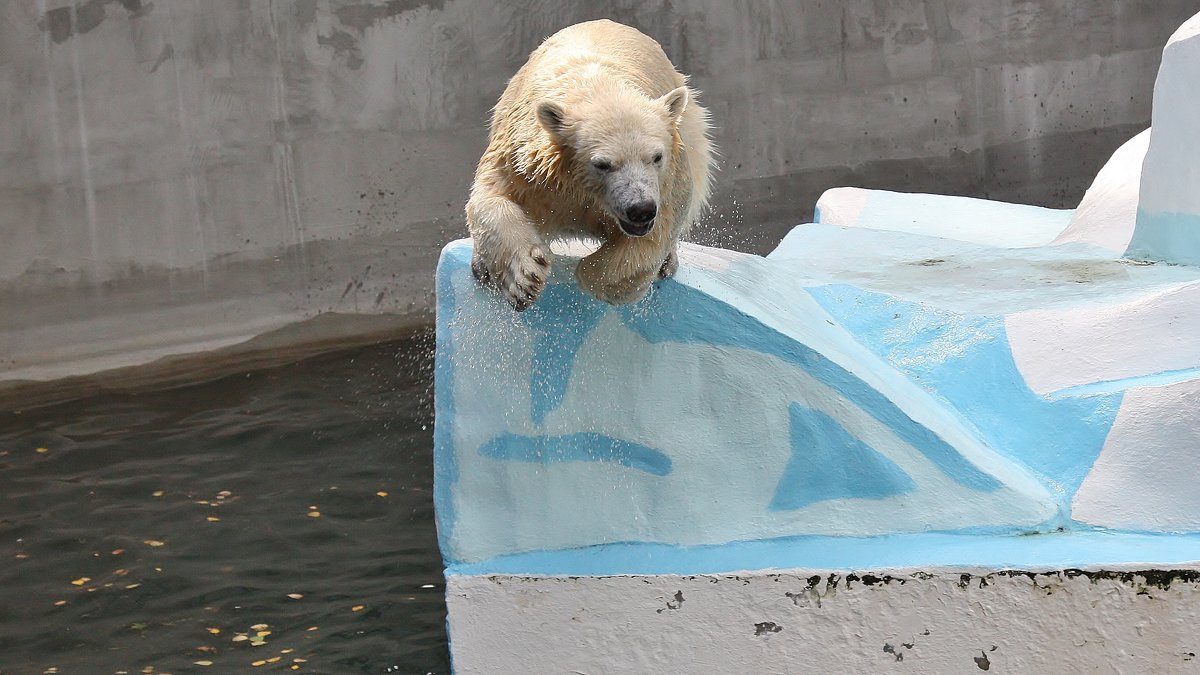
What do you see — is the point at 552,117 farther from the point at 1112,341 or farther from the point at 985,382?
the point at 1112,341

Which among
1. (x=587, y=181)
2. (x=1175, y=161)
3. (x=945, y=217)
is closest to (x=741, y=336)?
(x=587, y=181)

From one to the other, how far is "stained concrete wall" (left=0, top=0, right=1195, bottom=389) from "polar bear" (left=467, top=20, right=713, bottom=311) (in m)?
5.13

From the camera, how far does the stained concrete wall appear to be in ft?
25.8

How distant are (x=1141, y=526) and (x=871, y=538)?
0.69 metres

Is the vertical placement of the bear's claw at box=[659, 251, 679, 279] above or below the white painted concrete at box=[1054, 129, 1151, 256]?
above

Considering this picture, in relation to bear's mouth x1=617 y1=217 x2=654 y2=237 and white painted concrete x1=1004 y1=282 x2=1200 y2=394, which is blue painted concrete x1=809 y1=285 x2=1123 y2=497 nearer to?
white painted concrete x1=1004 y1=282 x2=1200 y2=394

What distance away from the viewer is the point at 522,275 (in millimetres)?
3045

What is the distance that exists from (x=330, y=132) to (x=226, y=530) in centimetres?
365

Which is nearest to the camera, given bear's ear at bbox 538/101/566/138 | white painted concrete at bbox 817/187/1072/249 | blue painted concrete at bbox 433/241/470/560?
bear's ear at bbox 538/101/566/138

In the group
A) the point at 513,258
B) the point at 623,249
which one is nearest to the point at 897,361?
the point at 623,249

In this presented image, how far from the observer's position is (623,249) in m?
3.20

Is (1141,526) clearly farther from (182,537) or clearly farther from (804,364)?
(182,537)

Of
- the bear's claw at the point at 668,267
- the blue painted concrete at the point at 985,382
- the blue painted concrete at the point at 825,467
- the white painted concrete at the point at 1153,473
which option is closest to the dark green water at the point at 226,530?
the blue painted concrete at the point at 825,467

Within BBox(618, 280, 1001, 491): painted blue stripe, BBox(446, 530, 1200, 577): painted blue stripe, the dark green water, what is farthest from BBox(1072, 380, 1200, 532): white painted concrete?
the dark green water
